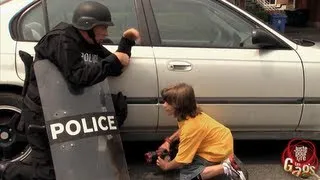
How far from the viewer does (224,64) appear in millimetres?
4430

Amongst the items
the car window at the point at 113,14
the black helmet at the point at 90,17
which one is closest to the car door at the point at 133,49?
the car window at the point at 113,14

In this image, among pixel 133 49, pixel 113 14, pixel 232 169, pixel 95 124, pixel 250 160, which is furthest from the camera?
pixel 250 160

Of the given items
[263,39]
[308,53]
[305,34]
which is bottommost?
[305,34]

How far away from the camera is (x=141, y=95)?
173 inches

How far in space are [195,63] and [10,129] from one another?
1612 millimetres

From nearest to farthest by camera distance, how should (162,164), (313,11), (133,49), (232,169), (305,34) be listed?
(232,169) → (162,164) → (133,49) → (305,34) → (313,11)

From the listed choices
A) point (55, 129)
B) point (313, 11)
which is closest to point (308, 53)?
point (55, 129)

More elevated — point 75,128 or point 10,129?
point 75,128

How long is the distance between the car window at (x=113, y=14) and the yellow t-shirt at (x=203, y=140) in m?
0.97

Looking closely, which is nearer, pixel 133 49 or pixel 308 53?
pixel 133 49

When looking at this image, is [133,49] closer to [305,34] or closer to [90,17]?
[90,17]

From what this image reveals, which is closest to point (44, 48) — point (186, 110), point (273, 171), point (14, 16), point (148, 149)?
point (14, 16)

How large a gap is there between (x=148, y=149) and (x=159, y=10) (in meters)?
1.48

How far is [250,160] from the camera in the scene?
5.09 m
